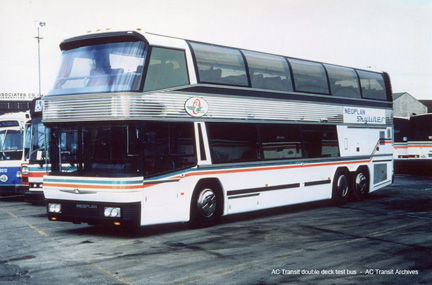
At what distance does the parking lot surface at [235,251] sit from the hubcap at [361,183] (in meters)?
2.68

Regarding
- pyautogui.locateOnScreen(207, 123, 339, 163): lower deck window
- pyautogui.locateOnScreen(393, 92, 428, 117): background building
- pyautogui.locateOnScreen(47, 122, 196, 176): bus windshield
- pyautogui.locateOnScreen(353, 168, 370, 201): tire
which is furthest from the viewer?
pyautogui.locateOnScreen(393, 92, 428, 117): background building

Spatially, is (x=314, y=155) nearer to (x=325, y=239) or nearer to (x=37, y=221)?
(x=325, y=239)

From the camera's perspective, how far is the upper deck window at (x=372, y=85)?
1652cm

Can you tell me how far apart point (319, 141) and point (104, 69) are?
265 inches

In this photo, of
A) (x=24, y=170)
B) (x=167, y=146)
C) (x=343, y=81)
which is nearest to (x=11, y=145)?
(x=24, y=170)

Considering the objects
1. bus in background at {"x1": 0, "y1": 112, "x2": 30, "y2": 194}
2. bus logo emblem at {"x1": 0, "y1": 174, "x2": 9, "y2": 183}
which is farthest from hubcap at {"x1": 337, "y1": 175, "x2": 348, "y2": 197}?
bus logo emblem at {"x1": 0, "y1": 174, "x2": 9, "y2": 183}

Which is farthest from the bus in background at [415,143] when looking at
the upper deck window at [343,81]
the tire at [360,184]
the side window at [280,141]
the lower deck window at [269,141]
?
the side window at [280,141]

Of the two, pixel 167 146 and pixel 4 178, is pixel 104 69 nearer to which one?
pixel 167 146

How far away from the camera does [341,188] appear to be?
15391 mm

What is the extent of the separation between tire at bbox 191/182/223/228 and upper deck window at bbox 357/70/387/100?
7127mm

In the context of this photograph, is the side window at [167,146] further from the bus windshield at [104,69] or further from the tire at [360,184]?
the tire at [360,184]

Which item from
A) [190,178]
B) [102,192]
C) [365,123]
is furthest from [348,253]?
[365,123]

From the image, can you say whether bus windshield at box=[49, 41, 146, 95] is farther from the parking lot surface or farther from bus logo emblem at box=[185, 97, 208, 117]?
the parking lot surface

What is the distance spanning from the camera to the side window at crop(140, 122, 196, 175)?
9891 millimetres
